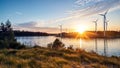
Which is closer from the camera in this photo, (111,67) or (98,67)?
(98,67)

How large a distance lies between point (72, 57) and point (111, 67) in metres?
3.88

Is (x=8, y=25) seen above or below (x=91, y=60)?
above

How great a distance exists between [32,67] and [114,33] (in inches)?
7179

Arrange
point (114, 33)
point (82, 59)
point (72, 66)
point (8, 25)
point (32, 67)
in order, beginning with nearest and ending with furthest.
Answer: point (32, 67)
point (72, 66)
point (82, 59)
point (8, 25)
point (114, 33)

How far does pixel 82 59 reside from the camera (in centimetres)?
1933

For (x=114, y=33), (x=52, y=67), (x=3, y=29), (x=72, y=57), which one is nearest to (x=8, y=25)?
(x=3, y=29)

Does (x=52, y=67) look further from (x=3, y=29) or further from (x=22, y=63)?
(x=3, y=29)

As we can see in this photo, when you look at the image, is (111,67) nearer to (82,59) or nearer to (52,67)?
(82,59)

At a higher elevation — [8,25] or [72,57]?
[8,25]

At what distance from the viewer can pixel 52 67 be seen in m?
13.5

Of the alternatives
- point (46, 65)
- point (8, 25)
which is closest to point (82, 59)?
point (46, 65)

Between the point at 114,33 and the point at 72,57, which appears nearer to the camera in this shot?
the point at 72,57

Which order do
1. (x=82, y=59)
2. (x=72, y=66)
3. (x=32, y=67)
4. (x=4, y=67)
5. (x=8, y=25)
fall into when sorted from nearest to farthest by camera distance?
(x=4, y=67)
(x=32, y=67)
(x=72, y=66)
(x=82, y=59)
(x=8, y=25)

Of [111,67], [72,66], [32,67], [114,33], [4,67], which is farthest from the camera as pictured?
[114,33]
